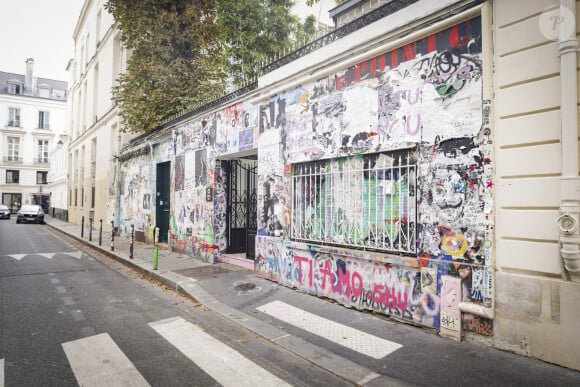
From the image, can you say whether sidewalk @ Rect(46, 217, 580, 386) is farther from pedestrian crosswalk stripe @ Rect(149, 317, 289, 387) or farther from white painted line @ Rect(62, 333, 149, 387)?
white painted line @ Rect(62, 333, 149, 387)

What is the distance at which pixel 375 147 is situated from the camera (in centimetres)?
523

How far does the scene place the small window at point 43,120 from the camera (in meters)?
45.2

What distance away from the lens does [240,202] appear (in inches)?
374

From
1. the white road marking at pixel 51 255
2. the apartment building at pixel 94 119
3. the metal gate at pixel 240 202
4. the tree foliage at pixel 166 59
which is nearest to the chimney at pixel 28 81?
the apartment building at pixel 94 119

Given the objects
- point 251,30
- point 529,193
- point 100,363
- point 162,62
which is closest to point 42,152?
point 162,62

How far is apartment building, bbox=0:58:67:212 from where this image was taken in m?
43.2

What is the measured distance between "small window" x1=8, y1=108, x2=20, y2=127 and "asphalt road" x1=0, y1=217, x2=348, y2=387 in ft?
157

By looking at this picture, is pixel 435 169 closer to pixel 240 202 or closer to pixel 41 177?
pixel 240 202

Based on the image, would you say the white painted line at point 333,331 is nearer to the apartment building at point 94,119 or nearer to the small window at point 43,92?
the apartment building at point 94,119

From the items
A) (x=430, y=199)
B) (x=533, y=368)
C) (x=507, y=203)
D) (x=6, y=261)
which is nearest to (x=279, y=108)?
(x=430, y=199)

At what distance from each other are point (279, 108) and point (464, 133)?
3.87 m

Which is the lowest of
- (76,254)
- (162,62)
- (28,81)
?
(76,254)

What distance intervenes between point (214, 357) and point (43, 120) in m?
53.3

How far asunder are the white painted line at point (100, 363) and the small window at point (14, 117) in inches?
2046
